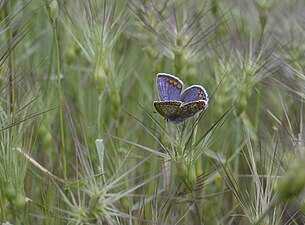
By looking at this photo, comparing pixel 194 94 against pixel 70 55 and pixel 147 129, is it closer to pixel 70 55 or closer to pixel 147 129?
pixel 147 129

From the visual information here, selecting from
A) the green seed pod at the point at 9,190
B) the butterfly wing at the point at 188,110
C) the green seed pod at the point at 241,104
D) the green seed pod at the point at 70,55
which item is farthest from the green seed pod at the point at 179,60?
the green seed pod at the point at 9,190

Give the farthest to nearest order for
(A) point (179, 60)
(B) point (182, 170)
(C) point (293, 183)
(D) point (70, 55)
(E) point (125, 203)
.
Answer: (D) point (70, 55) → (A) point (179, 60) → (E) point (125, 203) → (B) point (182, 170) → (C) point (293, 183)

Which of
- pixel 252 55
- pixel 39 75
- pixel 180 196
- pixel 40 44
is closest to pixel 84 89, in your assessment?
pixel 40 44

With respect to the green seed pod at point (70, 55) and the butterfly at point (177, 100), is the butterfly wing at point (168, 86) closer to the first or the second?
the butterfly at point (177, 100)

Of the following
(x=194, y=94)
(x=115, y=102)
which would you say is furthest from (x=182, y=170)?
(x=115, y=102)

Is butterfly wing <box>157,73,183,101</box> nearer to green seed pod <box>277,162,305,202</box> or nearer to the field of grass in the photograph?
the field of grass

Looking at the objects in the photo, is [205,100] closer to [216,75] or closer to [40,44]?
[216,75]
